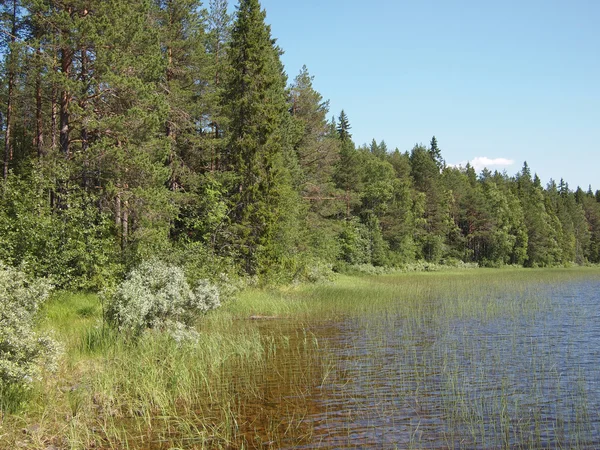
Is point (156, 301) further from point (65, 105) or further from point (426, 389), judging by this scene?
point (65, 105)

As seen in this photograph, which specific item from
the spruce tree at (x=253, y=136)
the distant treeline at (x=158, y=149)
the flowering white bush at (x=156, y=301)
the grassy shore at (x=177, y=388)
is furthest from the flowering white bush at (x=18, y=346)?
the spruce tree at (x=253, y=136)

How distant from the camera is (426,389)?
10.1 m

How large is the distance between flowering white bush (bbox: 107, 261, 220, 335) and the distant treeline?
252cm

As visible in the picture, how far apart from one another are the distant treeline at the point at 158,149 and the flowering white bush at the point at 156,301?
2.52 m

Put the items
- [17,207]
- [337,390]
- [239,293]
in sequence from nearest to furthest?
[337,390]
[17,207]
[239,293]

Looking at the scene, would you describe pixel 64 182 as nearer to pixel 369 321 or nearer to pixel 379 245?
pixel 369 321

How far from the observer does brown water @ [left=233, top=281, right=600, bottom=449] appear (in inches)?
305

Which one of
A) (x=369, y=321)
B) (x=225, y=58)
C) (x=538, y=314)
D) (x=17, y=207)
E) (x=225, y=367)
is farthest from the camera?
(x=225, y=58)

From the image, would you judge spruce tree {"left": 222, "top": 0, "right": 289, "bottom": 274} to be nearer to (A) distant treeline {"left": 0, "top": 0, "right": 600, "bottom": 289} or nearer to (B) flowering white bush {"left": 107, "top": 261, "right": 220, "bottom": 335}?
(A) distant treeline {"left": 0, "top": 0, "right": 600, "bottom": 289}

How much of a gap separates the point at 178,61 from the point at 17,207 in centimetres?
1530

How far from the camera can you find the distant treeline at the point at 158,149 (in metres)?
17.9

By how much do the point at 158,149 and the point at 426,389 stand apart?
51.4ft

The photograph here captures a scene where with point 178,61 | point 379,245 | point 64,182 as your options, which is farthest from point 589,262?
point 64,182

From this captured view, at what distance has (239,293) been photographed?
23094 millimetres
